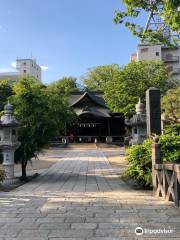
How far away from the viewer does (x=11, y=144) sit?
483 inches

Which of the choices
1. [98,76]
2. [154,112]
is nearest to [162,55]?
[98,76]

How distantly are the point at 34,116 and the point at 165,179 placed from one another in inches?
281

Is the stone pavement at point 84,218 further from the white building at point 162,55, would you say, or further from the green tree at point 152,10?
the white building at point 162,55

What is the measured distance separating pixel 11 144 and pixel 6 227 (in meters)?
7.25

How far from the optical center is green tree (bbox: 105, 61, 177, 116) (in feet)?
96.7

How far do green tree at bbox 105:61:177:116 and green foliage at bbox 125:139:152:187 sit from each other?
18097mm

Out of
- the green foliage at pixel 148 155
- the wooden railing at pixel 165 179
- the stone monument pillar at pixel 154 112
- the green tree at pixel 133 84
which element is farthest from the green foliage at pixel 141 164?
the green tree at pixel 133 84

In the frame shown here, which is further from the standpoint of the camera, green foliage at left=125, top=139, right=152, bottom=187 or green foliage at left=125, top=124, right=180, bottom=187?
green foliage at left=125, top=139, right=152, bottom=187

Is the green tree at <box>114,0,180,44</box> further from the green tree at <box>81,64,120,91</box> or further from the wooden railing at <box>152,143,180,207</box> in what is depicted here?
the green tree at <box>81,64,120,91</box>

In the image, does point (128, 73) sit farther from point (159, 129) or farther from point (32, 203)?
point (32, 203)

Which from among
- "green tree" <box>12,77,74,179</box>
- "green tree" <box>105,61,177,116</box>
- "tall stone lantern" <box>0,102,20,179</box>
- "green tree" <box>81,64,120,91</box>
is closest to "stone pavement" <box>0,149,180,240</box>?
"tall stone lantern" <box>0,102,20,179</box>

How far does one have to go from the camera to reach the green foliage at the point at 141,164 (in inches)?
398

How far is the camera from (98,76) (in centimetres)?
5966

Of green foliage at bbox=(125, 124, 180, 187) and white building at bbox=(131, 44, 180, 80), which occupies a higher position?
white building at bbox=(131, 44, 180, 80)
